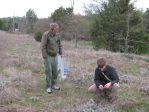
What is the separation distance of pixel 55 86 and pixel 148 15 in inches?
1272

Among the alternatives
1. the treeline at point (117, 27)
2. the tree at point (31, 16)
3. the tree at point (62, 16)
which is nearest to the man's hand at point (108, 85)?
the treeline at point (117, 27)

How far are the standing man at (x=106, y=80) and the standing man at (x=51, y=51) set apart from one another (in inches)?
60.3

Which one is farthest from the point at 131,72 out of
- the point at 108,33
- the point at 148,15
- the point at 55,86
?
the point at 148,15

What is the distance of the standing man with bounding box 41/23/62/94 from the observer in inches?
340

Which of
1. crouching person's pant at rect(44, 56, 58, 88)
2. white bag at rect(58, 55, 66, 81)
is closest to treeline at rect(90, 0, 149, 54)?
white bag at rect(58, 55, 66, 81)

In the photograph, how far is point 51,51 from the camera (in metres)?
8.77

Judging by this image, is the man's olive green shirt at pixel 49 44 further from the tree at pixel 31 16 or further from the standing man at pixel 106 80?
the tree at pixel 31 16

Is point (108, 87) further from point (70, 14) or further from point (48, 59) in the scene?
point (70, 14)

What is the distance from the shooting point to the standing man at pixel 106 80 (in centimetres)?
752

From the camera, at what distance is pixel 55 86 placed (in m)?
9.18

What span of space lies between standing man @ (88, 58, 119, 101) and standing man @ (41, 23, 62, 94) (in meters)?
1.53

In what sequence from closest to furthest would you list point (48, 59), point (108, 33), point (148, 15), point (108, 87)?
1. point (108, 87)
2. point (48, 59)
3. point (108, 33)
4. point (148, 15)

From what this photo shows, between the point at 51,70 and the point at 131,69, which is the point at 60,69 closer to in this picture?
the point at 51,70

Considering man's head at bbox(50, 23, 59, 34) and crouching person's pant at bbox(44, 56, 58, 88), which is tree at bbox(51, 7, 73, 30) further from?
man's head at bbox(50, 23, 59, 34)
